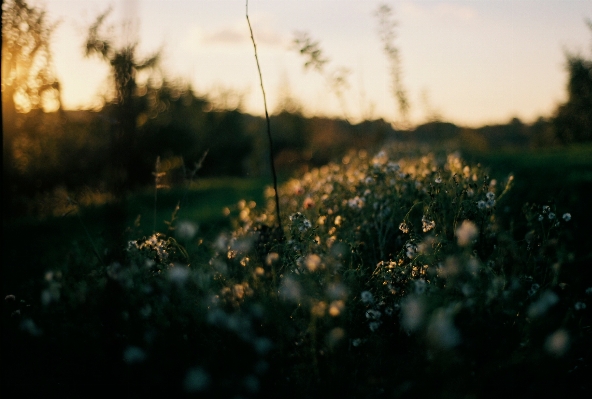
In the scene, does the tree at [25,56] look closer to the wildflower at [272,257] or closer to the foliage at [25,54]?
the foliage at [25,54]

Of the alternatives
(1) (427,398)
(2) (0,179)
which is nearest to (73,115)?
(2) (0,179)

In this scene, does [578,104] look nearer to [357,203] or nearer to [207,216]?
[207,216]

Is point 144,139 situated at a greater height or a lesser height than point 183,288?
greater

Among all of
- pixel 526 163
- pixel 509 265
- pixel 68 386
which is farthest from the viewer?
pixel 526 163

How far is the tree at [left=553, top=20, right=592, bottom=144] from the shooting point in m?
21.6

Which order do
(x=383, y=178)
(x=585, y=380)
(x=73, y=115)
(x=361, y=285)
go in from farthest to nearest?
(x=73, y=115), (x=383, y=178), (x=361, y=285), (x=585, y=380)

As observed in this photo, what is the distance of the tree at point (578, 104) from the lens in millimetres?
21578

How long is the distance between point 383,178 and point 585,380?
2.64 meters

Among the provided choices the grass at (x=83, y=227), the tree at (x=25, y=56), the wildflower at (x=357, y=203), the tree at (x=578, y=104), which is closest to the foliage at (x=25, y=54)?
the tree at (x=25, y=56)

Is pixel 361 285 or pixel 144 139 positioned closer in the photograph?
pixel 361 285

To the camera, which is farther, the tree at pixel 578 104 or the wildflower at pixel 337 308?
the tree at pixel 578 104

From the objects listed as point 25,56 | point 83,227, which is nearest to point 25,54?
point 25,56

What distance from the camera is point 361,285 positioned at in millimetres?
3361

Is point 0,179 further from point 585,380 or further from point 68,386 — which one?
point 585,380
